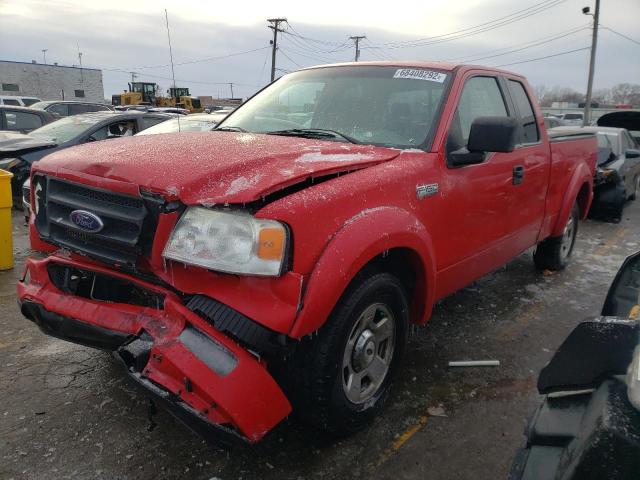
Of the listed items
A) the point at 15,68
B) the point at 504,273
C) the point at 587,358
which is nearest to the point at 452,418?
the point at 587,358

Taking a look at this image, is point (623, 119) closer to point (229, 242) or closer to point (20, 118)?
point (229, 242)

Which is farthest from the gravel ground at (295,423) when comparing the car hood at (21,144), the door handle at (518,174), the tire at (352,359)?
the car hood at (21,144)

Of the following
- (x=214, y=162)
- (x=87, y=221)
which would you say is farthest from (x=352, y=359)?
(x=87, y=221)

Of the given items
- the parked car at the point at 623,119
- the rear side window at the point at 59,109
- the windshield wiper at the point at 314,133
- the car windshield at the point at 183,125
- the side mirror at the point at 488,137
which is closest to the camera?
the side mirror at the point at 488,137

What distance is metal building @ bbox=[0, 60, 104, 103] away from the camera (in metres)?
50.4

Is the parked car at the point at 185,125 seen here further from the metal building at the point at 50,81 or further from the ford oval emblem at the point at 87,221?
the metal building at the point at 50,81

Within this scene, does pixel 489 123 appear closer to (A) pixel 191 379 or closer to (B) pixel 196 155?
(B) pixel 196 155

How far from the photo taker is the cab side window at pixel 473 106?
10.3ft

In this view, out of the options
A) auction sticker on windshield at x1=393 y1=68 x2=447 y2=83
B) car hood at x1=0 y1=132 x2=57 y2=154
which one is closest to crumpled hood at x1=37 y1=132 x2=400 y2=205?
auction sticker on windshield at x1=393 y1=68 x2=447 y2=83

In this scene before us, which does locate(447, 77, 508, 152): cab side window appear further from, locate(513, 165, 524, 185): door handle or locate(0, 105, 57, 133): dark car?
locate(0, 105, 57, 133): dark car

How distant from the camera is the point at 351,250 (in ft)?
7.18

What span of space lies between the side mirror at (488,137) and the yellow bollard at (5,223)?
4619mm

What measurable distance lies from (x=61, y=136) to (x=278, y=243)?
757 centimetres

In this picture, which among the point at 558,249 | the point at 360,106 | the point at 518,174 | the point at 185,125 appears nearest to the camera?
the point at 360,106
